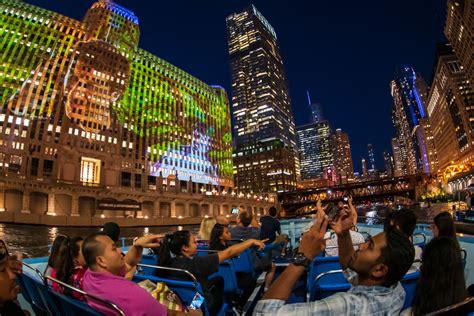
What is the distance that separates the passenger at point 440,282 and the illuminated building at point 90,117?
198ft

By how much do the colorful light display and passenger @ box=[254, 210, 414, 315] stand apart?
7696 centimetres

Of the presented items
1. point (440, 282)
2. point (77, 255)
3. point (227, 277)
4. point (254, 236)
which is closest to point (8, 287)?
point (77, 255)

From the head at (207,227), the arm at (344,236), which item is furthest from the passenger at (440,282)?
the head at (207,227)

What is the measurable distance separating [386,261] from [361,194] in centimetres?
10635

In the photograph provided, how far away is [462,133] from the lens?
10962 cm

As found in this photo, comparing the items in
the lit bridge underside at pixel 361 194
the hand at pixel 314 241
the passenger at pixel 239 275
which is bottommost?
the passenger at pixel 239 275

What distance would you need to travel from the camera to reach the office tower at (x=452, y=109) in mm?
103500

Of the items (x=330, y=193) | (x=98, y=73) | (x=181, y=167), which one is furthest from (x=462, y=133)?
(x=98, y=73)

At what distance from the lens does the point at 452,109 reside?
117125mm

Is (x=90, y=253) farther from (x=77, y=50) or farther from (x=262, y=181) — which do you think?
(x=262, y=181)

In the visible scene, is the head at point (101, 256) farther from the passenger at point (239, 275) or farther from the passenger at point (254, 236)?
the passenger at point (254, 236)

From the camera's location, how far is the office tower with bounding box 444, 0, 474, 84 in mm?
85062

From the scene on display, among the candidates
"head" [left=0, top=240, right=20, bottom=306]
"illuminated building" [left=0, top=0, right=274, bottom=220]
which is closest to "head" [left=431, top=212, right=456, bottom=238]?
"head" [left=0, top=240, right=20, bottom=306]

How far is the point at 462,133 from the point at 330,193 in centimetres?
5459
